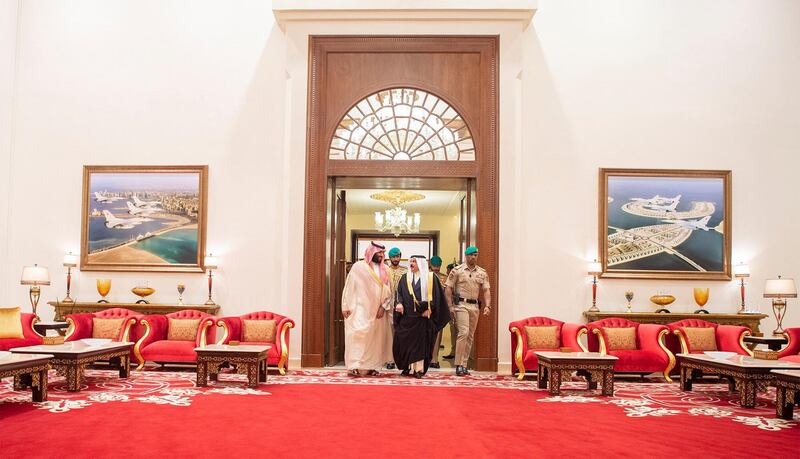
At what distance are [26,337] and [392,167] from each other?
16.9ft

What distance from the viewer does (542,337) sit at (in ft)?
30.2

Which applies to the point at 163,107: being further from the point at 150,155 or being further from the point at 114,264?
the point at 114,264

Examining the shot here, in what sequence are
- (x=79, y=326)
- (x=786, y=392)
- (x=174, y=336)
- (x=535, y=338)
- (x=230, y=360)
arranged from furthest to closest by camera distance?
1. (x=174, y=336)
2. (x=79, y=326)
3. (x=535, y=338)
4. (x=230, y=360)
5. (x=786, y=392)

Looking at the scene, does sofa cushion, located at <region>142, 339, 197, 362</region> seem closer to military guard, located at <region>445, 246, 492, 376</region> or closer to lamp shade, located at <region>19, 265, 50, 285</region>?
lamp shade, located at <region>19, 265, 50, 285</region>

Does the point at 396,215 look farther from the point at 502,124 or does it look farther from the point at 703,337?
the point at 703,337

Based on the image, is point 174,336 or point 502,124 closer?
point 174,336

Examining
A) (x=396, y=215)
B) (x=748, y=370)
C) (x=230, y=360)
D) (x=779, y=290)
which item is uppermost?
(x=396, y=215)

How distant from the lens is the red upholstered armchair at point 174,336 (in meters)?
8.97

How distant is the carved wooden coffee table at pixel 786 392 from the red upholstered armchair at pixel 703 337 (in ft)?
8.86

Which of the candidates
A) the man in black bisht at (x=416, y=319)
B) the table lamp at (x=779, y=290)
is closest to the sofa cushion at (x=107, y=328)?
the man in black bisht at (x=416, y=319)

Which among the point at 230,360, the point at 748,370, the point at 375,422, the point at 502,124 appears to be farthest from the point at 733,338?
the point at 230,360

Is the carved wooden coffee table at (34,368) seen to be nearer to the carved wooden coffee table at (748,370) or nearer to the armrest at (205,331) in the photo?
the armrest at (205,331)

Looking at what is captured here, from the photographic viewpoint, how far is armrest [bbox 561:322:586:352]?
8969 mm

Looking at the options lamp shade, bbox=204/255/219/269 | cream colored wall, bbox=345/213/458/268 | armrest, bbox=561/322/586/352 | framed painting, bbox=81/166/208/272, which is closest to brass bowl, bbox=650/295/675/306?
armrest, bbox=561/322/586/352
